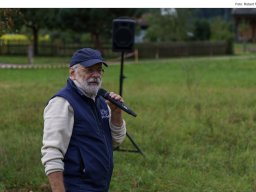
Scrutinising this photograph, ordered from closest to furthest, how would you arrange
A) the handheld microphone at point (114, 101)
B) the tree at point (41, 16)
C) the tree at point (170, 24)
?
the handheld microphone at point (114, 101), the tree at point (41, 16), the tree at point (170, 24)

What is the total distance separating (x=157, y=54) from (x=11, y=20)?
3489 centimetres

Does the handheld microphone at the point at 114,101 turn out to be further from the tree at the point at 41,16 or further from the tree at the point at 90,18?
→ the tree at the point at 41,16

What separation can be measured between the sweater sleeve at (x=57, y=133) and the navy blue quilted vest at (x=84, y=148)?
2.0 inches

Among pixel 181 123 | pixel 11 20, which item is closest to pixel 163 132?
pixel 181 123

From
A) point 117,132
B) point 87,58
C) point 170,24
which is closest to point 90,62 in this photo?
point 87,58

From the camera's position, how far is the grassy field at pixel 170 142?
21.9ft

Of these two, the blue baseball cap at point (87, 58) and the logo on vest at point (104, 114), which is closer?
the blue baseball cap at point (87, 58)

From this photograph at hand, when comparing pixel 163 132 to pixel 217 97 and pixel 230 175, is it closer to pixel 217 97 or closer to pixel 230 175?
pixel 230 175

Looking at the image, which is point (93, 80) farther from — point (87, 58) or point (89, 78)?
point (87, 58)

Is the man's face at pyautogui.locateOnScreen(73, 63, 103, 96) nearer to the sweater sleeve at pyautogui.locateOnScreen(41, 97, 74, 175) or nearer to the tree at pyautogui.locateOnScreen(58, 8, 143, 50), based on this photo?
the sweater sleeve at pyautogui.locateOnScreen(41, 97, 74, 175)

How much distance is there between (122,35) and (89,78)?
4993 mm

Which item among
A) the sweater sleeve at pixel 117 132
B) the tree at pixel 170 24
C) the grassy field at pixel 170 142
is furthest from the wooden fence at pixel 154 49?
the sweater sleeve at pixel 117 132

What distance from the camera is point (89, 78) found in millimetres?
3285

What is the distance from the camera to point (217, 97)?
14.3m
